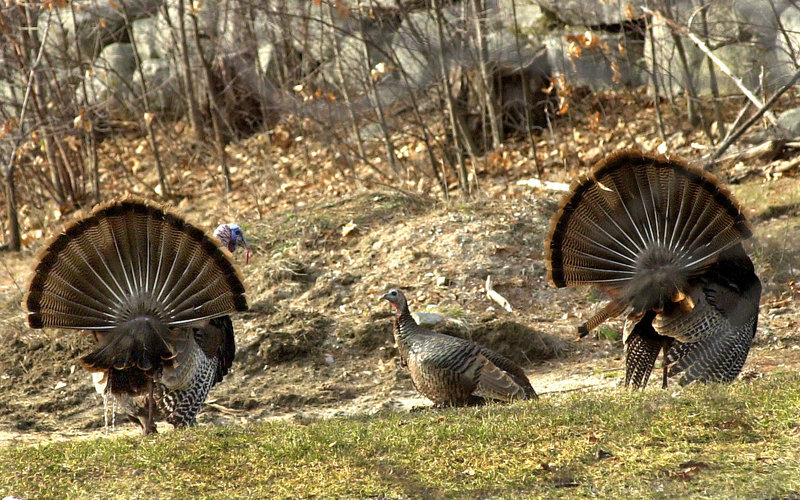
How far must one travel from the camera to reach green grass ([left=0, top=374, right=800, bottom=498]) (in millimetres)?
4754

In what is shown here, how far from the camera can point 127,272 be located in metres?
6.46

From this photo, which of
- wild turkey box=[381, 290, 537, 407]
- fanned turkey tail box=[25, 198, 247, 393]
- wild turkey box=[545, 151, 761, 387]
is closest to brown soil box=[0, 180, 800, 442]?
wild turkey box=[381, 290, 537, 407]

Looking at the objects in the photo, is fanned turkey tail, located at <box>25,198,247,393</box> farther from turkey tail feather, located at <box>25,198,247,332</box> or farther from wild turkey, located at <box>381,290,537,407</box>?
wild turkey, located at <box>381,290,537,407</box>

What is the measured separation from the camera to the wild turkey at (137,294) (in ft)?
21.0

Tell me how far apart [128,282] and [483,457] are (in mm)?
2686

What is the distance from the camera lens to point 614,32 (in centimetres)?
1523

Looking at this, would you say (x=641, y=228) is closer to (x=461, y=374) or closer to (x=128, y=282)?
(x=461, y=374)

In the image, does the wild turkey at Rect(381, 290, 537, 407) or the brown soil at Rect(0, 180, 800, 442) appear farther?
the brown soil at Rect(0, 180, 800, 442)

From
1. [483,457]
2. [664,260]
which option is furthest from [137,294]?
[664,260]

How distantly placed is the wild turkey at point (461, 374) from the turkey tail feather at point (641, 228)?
0.72m

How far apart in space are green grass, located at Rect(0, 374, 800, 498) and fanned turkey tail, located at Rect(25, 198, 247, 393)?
667 millimetres

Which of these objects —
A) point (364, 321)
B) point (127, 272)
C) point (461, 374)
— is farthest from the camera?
point (364, 321)

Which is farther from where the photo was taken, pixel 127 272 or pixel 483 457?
pixel 127 272

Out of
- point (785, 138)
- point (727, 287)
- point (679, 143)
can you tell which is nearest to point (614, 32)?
point (679, 143)
